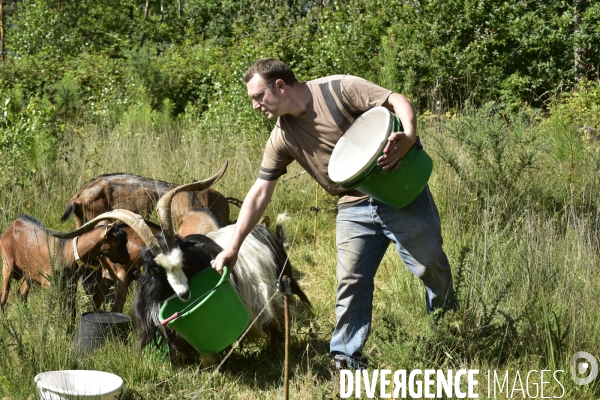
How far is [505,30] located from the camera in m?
12.5

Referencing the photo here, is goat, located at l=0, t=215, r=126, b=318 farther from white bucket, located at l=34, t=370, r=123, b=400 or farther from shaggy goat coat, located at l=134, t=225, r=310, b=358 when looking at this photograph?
white bucket, located at l=34, t=370, r=123, b=400

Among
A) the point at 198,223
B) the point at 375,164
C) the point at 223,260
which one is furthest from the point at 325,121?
the point at 198,223

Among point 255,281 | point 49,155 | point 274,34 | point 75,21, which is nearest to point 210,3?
point 75,21

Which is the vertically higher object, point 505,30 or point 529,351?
point 505,30

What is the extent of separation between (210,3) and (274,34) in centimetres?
1113

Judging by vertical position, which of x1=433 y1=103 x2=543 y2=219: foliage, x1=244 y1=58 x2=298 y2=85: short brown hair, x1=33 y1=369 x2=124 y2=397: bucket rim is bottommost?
x1=33 y1=369 x2=124 y2=397: bucket rim

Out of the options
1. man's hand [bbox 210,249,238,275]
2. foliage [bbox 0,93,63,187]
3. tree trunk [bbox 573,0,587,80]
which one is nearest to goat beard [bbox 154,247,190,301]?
man's hand [bbox 210,249,238,275]

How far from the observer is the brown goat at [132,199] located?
7188 mm

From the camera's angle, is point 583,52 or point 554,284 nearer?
point 554,284

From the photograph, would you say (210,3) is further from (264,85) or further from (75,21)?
(264,85)

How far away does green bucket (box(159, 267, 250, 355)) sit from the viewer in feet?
13.2

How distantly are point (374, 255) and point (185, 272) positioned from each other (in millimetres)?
1212

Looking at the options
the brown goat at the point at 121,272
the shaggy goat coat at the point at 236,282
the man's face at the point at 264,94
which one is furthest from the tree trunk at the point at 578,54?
the man's face at the point at 264,94

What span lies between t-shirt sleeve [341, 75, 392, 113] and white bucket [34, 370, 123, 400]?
83.0 inches
